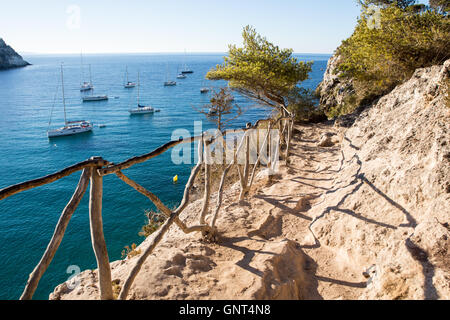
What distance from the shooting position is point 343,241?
456 centimetres

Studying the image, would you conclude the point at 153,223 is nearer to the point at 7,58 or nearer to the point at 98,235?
the point at 98,235

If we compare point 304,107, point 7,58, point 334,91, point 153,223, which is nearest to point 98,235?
point 153,223

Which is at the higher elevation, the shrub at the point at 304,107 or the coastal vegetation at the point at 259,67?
the coastal vegetation at the point at 259,67

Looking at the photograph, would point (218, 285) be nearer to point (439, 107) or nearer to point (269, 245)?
point (269, 245)

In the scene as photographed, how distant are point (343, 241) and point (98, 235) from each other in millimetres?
3628

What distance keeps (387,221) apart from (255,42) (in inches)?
558

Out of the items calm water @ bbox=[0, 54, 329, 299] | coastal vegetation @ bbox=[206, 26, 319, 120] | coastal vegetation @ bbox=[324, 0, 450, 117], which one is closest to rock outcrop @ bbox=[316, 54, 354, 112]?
coastal vegetation @ bbox=[206, 26, 319, 120]

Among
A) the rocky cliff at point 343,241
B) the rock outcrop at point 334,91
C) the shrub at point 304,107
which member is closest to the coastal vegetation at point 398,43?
the rock outcrop at point 334,91

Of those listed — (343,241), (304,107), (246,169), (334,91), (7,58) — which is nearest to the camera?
(343,241)

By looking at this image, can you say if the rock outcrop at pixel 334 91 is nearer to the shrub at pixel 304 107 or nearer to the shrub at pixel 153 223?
the shrub at pixel 304 107

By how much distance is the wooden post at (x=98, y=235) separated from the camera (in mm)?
2920

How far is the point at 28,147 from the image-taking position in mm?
31266

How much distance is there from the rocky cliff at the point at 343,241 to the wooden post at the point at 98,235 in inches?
14.7

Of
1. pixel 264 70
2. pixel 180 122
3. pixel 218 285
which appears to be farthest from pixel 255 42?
pixel 180 122
